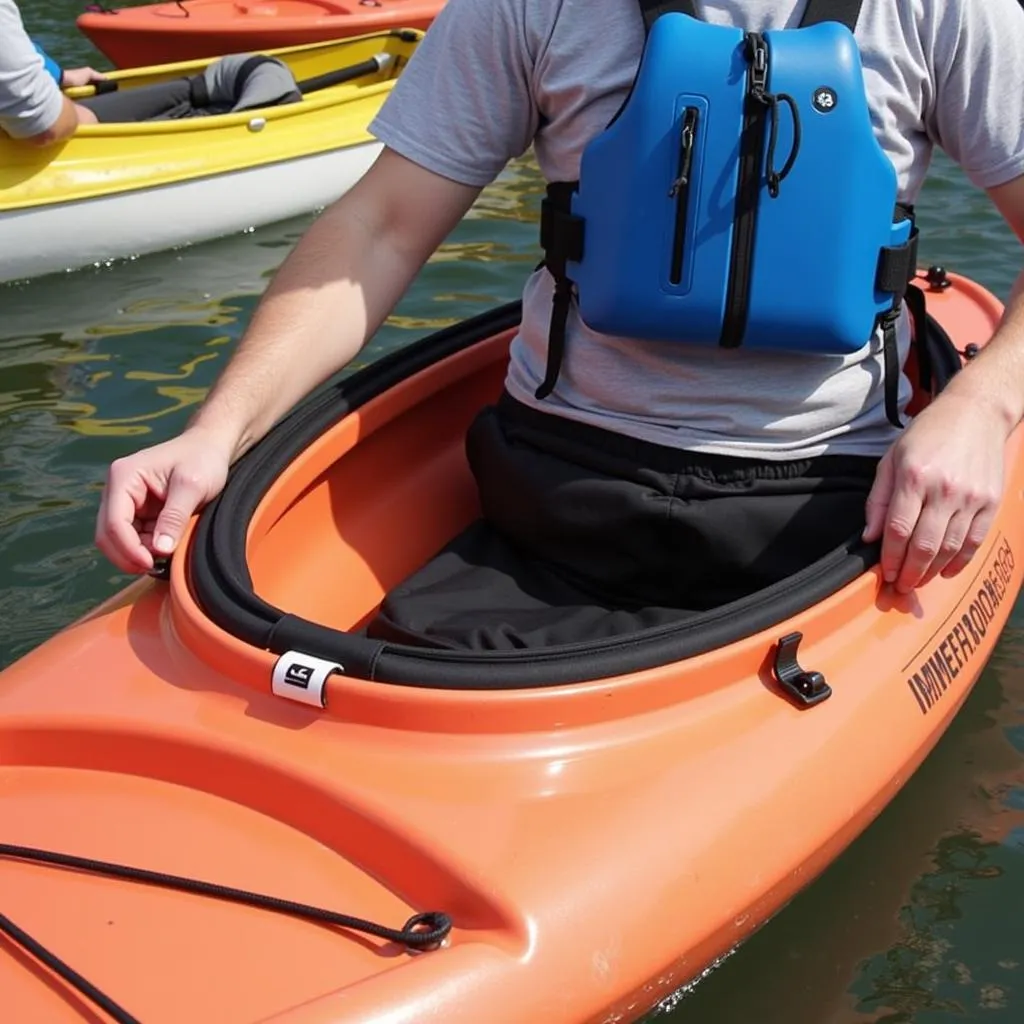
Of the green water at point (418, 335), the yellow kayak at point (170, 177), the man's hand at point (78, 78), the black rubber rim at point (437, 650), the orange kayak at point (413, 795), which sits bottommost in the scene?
the green water at point (418, 335)

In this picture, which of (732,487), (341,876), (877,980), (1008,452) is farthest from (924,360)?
(341,876)

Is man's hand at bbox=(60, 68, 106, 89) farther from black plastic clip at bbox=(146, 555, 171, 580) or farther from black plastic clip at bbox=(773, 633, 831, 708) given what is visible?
black plastic clip at bbox=(773, 633, 831, 708)

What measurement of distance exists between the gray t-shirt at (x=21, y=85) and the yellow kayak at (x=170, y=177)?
0.17 meters

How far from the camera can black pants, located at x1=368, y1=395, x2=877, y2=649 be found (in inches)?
70.3

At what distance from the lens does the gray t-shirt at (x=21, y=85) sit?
379 cm

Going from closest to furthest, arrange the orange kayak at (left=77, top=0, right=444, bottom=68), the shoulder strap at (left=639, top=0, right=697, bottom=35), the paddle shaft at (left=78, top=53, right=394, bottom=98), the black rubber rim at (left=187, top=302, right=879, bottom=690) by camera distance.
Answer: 1. the black rubber rim at (left=187, top=302, right=879, bottom=690)
2. the shoulder strap at (left=639, top=0, right=697, bottom=35)
3. the paddle shaft at (left=78, top=53, right=394, bottom=98)
4. the orange kayak at (left=77, top=0, right=444, bottom=68)

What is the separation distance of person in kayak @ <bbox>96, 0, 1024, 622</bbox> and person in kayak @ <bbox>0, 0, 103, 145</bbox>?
2252 millimetres

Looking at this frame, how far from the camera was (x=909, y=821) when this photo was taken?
2197mm

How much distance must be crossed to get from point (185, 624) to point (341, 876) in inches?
15.2

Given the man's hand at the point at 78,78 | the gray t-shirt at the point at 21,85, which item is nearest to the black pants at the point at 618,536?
the gray t-shirt at the point at 21,85

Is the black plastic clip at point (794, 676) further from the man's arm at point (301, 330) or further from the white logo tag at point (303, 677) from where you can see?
the man's arm at point (301, 330)

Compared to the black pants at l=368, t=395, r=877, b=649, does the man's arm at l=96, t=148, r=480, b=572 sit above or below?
above

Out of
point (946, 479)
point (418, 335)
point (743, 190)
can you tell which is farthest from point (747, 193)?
point (418, 335)

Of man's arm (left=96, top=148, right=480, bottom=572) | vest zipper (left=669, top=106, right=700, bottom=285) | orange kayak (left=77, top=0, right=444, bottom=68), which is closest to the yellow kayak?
orange kayak (left=77, top=0, right=444, bottom=68)
